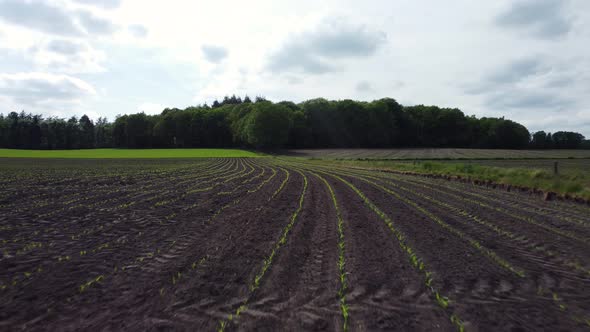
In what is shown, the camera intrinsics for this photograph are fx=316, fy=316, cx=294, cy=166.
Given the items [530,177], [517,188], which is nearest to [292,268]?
[517,188]

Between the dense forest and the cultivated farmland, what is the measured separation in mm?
72162

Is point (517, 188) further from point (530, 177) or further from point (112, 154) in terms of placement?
point (112, 154)

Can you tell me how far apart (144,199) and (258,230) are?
7.34 meters

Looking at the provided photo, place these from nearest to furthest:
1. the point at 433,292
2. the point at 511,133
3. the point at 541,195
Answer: the point at 433,292
the point at 541,195
the point at 511,133

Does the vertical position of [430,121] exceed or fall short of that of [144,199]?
it exceeds it

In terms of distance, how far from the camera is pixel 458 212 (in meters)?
11.5

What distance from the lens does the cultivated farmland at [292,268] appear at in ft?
14.5

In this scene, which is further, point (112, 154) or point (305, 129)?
point (305, 129)

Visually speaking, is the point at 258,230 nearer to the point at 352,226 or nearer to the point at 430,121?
the point at 352,226

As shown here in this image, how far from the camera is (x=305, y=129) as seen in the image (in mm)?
95000

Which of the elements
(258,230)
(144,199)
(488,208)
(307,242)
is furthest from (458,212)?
(144,199)

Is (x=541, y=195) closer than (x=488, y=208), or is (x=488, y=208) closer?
(x=488, y=208)

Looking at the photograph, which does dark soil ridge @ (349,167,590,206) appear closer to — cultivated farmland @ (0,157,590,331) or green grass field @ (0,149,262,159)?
cultivated farmland @ (0,157,590,331)

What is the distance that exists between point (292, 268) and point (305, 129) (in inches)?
3538
